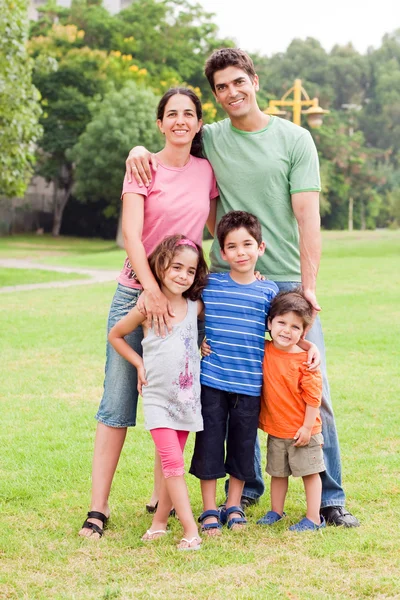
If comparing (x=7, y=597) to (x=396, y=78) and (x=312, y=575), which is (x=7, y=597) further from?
(x=396, y=78)

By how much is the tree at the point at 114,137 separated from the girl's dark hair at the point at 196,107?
27.9 m

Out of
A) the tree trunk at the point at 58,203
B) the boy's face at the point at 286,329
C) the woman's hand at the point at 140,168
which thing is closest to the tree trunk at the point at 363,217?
the tree trunk at the point at 58,203

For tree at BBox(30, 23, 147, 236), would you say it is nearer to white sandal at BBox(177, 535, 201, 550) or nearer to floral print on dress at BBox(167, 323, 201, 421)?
floral print on dress at BBox(167, 323, 201, 421)

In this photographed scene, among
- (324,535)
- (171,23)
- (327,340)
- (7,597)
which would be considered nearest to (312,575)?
(324,535)

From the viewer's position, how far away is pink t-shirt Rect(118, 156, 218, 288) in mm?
3812

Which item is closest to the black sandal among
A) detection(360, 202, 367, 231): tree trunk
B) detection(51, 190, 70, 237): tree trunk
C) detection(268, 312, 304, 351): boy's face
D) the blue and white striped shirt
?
the blue and white striped shirt

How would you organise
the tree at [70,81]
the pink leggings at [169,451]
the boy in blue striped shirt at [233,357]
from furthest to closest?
the tree at [70,81] < the boy in blue striped shirt at [233,357] < the pink leggings at [169,451]

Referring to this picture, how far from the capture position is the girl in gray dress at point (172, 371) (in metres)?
3.75

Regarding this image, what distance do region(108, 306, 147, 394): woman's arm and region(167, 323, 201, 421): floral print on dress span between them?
159 mm

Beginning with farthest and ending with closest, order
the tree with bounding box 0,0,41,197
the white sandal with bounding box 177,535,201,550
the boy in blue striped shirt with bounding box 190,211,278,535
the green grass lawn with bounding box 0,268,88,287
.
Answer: the green grass lawn with bounding box 0,268,88,287 → the tree with bounding box 0,0,41,197 → the boy in blue striped shirt with bounding box 190,211,278,535 → the white sandal with bounding box 177,535,201,550

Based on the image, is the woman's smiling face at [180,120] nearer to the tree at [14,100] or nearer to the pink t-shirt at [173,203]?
the pink t-shirt at [173,203]

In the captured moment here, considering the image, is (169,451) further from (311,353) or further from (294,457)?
(311,353)

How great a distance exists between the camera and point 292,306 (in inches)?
149

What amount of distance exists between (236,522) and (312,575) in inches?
27.0
